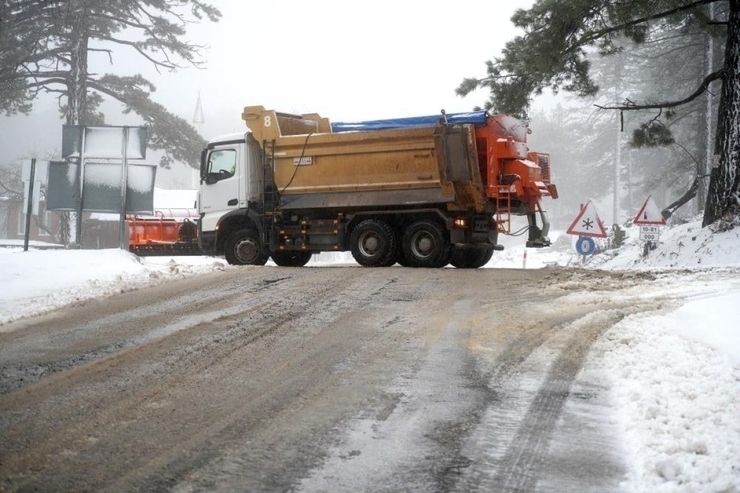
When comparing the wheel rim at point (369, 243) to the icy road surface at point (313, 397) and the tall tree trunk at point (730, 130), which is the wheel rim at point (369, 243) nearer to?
the icy road surface at point (313, 397)

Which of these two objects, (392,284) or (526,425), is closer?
(526,425)

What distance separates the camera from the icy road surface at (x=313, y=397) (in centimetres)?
356

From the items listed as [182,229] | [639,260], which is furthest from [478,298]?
[182,229]

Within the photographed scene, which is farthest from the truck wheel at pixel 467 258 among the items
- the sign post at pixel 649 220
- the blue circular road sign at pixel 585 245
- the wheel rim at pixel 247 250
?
the wheel rim at pixel 247 250

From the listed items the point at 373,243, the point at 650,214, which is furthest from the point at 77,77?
the point at 650,214

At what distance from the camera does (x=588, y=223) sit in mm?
16906

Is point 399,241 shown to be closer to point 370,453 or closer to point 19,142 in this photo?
point 370,453

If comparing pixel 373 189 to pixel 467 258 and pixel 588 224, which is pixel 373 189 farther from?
pixel 588 224

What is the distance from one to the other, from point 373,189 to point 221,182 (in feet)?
12.7

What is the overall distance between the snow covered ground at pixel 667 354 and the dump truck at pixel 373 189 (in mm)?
2817

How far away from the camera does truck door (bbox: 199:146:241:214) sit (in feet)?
50.4

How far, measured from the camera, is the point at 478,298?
29.6ft

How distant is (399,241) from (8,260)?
718 cm

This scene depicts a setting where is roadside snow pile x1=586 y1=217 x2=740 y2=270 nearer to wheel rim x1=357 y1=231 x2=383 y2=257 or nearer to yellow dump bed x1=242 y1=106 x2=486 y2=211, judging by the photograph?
yellow dump bed x1=242 y1=106 x2=486 y2=211
